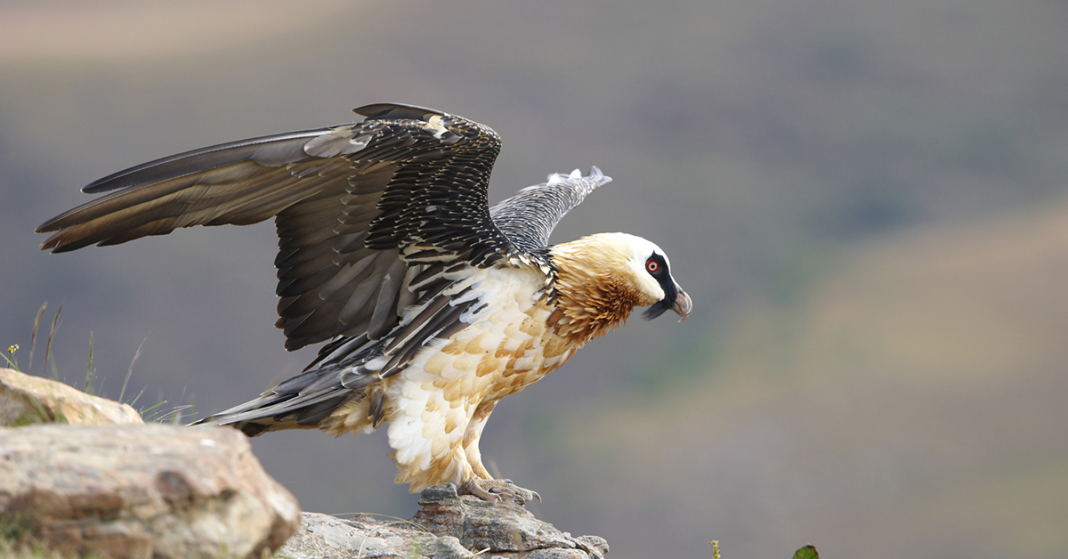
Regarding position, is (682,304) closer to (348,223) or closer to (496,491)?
(496,491)

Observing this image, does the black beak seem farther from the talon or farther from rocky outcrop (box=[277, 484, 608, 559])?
rocky outcrop (box=[277, 484, 608, 559])

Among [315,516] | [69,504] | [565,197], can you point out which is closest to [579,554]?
[315,516]

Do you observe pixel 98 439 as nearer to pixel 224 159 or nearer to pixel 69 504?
pixel 69 504

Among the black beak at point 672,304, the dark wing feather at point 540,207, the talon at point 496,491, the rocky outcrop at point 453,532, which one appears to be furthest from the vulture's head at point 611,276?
the rocky outcrop at point 453,532

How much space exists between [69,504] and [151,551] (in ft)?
Answer: 1.14

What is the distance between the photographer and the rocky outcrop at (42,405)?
4164 mm

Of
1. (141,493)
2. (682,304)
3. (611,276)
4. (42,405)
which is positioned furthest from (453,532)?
(141,493)

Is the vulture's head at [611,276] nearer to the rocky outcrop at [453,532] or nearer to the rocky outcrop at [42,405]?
the rocky outcrop at [453,532]

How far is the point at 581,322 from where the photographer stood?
6.36 m

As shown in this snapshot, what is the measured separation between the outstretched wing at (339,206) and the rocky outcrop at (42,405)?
891 millimetres

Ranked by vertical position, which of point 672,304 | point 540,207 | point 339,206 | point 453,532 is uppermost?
point 540,207

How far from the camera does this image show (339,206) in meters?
5.72

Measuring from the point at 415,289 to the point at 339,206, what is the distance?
838mm

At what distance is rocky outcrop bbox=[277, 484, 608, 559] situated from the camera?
553 centimetres
